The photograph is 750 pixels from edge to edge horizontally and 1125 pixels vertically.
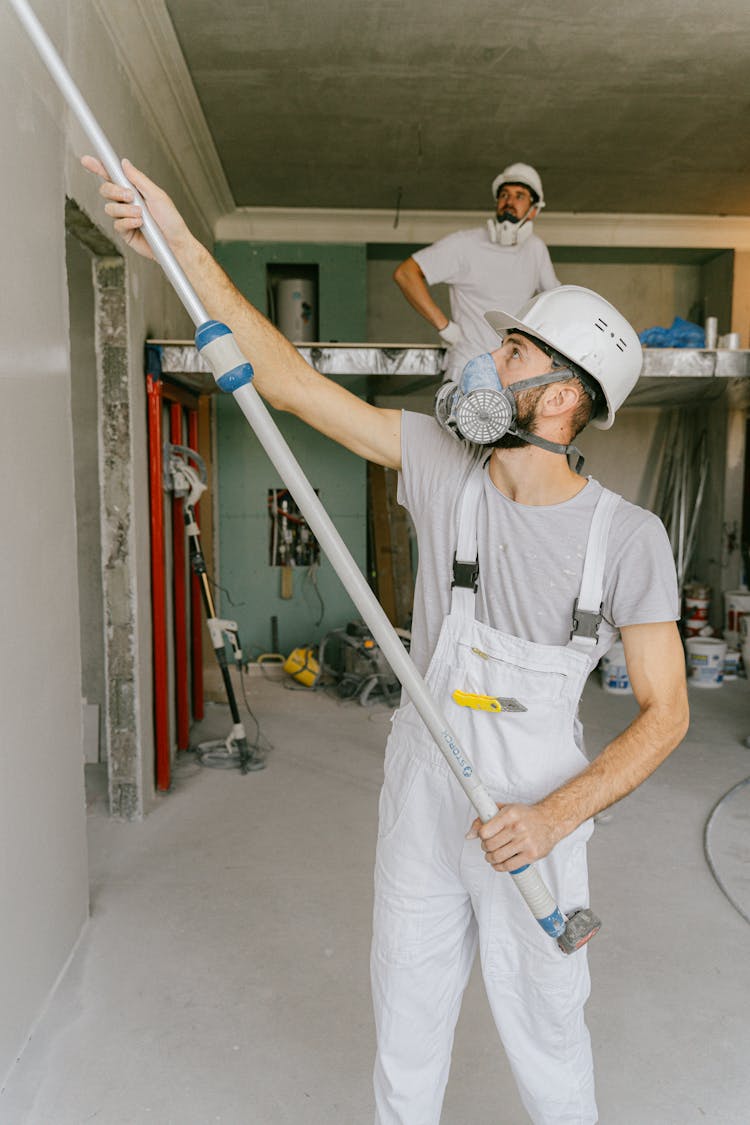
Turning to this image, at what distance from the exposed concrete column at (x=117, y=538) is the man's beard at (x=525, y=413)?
220 centimetres

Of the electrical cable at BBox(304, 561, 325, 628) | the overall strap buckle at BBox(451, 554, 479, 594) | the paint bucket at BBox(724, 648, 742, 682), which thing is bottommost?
the paint bucket at BBox(724, 648, 742, 682)

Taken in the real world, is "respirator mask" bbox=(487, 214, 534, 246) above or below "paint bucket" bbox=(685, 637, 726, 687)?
above

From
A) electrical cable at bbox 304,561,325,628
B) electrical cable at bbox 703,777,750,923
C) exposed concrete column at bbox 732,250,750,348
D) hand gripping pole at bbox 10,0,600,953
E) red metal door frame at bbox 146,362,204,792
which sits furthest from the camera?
exposed concrete column at bbox 732,250,750,348

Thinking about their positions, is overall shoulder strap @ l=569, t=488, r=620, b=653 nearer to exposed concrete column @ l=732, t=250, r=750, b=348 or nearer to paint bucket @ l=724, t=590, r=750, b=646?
paint bucket @ l=724, t=590, r=750, b=646

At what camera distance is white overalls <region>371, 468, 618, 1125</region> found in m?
1.40

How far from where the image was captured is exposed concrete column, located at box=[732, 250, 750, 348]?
248 inches

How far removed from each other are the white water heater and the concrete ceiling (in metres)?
0.58

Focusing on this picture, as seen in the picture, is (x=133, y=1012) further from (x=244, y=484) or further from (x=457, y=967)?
(x=244, y=484)

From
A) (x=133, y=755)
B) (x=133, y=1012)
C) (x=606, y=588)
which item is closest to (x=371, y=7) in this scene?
(x=606, y=588)

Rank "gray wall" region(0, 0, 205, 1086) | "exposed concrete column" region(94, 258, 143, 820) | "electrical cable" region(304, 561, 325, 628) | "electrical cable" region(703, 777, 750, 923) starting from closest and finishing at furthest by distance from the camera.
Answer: "gray wall" region(0, 0, 205, 1086) → "electrical cable" region(703, 777, 750, 923) → "exposed concrete column" region(94, 258, 143, 820) → "electrical cable" region(304, 561, 325, 628)

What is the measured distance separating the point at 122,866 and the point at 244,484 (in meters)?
3.50

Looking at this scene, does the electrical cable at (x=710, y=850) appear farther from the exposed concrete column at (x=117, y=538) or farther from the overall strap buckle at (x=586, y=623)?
the exposed concrete column at (x=117, y=538)

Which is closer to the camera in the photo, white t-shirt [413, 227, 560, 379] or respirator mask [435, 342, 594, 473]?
respirator mask [435, 342, 594, 473]

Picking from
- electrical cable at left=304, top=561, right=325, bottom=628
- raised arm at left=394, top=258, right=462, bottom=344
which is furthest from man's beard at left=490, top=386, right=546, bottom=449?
electrical cable at left=304, top=561, right=325, bottom=628
